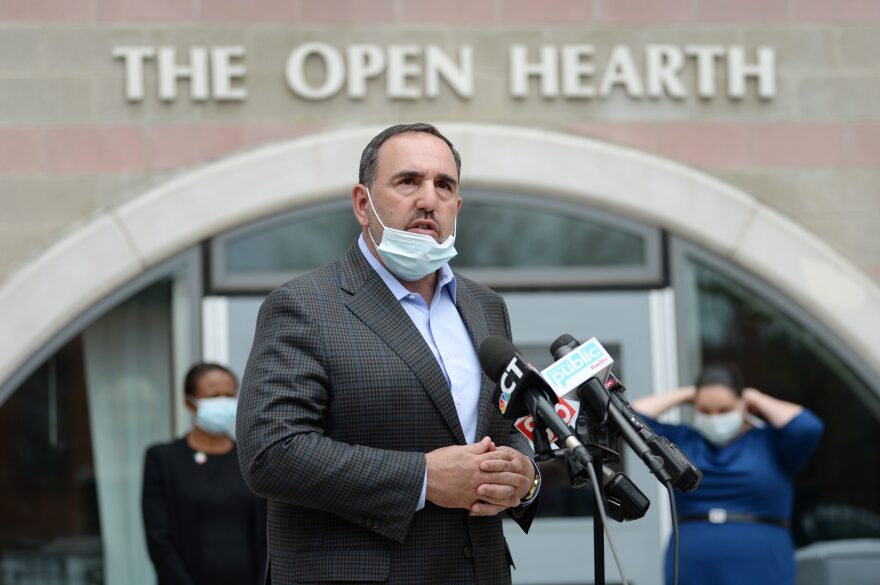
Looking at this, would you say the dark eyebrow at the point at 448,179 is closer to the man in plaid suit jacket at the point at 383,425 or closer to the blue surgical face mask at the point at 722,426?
the man in plaid suit jacket at the point at 383,425

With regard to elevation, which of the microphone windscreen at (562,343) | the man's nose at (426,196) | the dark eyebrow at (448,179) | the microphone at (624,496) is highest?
the dark eyebrow at (448,179)

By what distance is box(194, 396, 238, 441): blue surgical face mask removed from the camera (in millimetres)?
5535

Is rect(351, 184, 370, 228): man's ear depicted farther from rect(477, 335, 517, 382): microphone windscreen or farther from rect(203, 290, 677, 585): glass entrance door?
rect(203, 290, 677, 585): glass entrance door

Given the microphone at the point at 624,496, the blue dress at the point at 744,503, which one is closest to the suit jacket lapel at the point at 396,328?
the microphone at the point at 624,496

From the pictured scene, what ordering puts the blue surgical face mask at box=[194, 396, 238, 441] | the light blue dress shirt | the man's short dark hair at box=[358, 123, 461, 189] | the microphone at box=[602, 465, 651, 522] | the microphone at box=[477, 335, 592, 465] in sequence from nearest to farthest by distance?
the microphone at box=[477, 335, 592, 465] < the microphone at box=[602, 465, 651, 522] < the light blue dress shirt < the man's short dark hair at box=[358, 123, 461, 189] < the blue surgical face mask at box=[194, 396, 238, 441]

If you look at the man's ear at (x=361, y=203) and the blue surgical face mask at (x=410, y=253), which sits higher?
the man's ear at (x=361, y=203)

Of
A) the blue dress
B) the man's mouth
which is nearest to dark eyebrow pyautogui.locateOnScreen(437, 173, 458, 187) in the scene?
the man's mouth

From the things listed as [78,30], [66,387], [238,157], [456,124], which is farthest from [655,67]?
[66,387]

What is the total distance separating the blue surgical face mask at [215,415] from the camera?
5535mm

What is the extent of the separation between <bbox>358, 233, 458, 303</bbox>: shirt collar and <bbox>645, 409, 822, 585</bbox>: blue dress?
2740mm

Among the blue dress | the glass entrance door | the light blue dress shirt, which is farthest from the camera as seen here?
the glass entrance door

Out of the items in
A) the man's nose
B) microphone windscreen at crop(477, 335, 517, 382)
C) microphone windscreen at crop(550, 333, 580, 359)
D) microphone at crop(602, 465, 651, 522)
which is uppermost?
the man's nose

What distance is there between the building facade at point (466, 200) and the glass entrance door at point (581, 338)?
0.02 m

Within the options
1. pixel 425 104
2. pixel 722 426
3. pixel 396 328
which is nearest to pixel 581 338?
pixel 722 426
